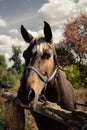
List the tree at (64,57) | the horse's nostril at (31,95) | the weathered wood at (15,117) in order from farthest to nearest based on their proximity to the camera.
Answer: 1. the tree at (64,57)
2. the weathered wood at (15,117)
3. the horse's nostril at (31,95)

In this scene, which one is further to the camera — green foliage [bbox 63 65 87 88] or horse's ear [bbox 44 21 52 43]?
green foliage [bbox 63 65 87 88]

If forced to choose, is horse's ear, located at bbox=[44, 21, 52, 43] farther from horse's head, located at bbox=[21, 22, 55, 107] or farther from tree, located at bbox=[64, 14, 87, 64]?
tree, located at bbox=[64, 14, 87, 64]

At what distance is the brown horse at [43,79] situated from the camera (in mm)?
3770

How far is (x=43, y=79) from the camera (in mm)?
4031

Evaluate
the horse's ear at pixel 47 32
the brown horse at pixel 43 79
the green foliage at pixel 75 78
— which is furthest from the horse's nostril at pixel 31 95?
the green foliage at pixel 75 78

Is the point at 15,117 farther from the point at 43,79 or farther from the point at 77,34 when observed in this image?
the point at 77,34

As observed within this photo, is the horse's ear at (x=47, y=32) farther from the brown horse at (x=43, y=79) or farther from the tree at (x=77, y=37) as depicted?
the tree at (x=77, y=37)

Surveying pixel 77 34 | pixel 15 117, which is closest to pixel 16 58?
pixel 77 34

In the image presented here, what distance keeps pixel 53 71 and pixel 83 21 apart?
3854 cm

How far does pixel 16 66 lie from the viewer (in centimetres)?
6956

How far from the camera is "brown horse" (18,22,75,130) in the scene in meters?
3.77

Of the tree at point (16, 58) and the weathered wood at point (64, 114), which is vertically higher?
the tree at point (16, 58)

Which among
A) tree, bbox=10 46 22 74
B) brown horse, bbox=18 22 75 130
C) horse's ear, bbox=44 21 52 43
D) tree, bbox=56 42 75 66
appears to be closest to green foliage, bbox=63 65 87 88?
tree, bbox=56 42 75 66

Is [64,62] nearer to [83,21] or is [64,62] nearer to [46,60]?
[83,21]
